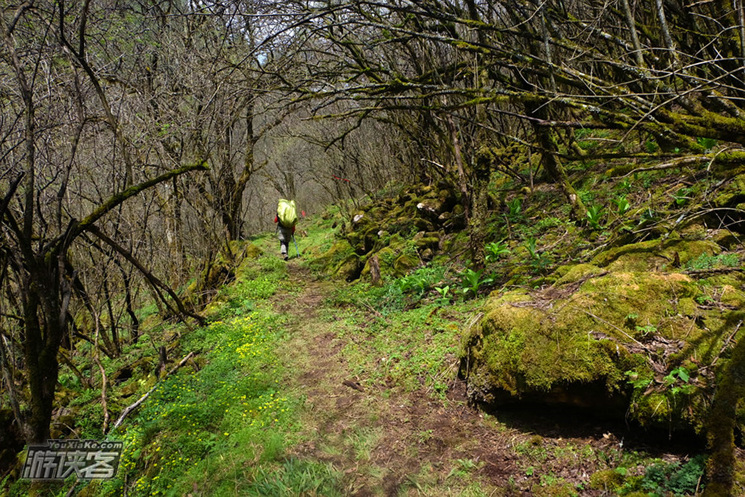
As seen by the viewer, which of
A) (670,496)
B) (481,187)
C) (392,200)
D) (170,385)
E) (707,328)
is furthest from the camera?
(392,200)

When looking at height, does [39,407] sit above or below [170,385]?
above

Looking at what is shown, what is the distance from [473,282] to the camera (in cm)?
471

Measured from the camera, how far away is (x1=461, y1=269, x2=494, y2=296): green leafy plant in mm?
4691

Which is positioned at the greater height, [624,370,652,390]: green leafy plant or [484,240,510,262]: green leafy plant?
[484,240,510,262]: green leafy plant

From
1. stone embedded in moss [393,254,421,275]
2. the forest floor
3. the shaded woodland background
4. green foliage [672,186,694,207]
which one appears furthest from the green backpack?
green foliage [672,186,694,207]

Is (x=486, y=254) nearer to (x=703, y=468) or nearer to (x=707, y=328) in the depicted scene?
(x=707, y=328)

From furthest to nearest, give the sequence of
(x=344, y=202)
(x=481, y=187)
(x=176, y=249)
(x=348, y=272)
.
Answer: (x=344, y=202), (x=348, y=272), (x=176, y=249), (x=481, y=187)

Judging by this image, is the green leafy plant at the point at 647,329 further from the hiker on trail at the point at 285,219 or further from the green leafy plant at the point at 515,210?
the hiker on trail at the point at 285,219

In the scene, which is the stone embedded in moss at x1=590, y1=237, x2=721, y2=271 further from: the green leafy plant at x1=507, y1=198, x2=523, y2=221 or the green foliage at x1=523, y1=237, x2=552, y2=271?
the green leafy plant at x1=507, y1=198, x2=523, y2=221

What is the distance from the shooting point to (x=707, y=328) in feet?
6.98

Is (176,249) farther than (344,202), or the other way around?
(344,202)

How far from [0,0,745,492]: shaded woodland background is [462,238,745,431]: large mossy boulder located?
98 centimetres

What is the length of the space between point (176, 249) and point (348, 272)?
3253 mm

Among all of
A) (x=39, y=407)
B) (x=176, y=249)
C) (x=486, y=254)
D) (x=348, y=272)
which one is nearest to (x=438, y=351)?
(x=486, y=254)
